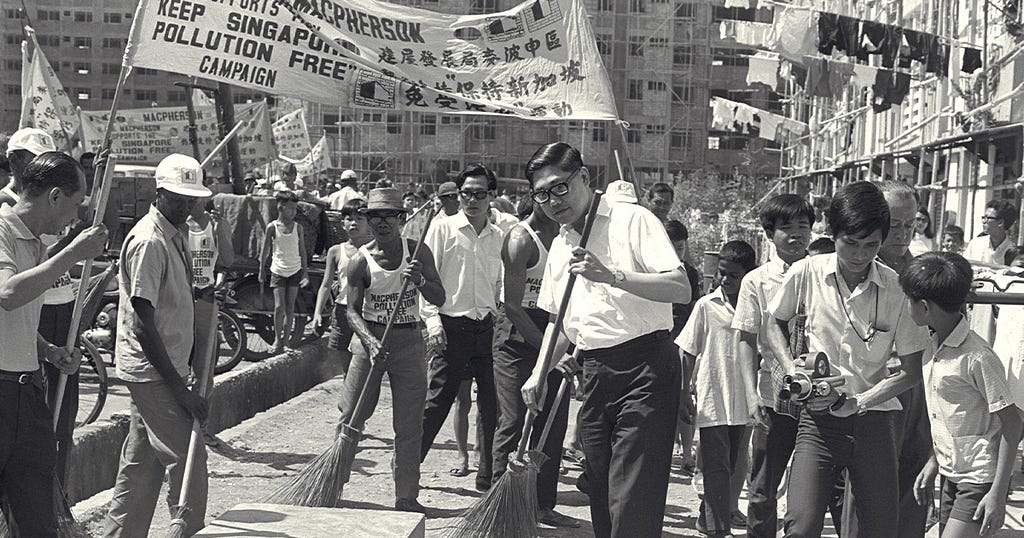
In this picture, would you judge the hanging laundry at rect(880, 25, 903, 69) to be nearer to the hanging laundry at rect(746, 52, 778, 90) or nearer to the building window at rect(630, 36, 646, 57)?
the hanging laundry at rect(746, 52, 778, 90)

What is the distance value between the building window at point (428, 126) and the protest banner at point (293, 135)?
52.2 ft

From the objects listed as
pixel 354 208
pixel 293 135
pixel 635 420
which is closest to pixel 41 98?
pixel 354 208

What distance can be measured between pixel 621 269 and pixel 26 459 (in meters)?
2.28

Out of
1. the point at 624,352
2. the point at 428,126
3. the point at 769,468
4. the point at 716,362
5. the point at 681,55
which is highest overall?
the point at 681,55

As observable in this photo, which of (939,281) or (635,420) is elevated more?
(939,281)

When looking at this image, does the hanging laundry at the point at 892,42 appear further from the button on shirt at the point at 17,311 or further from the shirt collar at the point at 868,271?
the button on shirt at the point at 17,311

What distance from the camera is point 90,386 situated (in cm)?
1099

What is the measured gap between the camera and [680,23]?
48.2 meters

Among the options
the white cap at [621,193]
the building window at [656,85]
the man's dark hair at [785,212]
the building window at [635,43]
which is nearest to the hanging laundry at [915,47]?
the man's dark hair at [785,212]

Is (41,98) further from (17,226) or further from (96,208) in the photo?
(17,226)

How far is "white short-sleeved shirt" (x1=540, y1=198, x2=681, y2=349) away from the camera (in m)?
4.87

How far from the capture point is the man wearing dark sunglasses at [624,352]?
485 centimetres

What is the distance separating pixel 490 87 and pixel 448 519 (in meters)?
2.43

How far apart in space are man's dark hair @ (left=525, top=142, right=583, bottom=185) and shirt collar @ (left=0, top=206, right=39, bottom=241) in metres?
1.87
